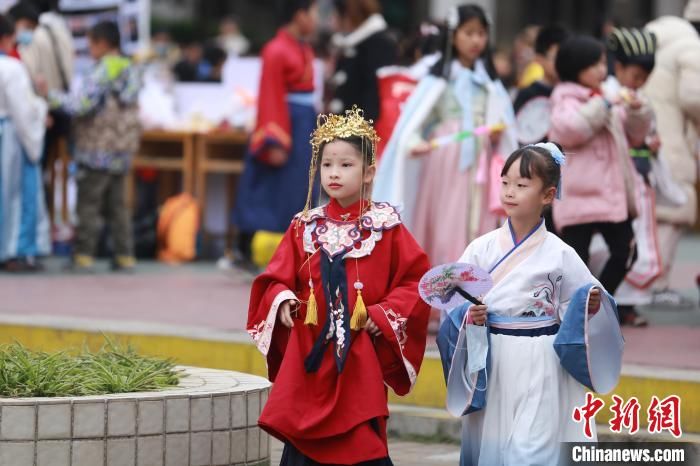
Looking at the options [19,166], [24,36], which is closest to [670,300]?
[19,166]

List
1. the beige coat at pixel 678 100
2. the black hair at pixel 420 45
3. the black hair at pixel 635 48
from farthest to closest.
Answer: the black hair at pixel 420 45 → the beige coat at pixel 678 100 → the black hair at pixel 635 48

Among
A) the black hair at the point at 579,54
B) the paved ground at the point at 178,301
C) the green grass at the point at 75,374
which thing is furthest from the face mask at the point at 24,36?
the green grass at the point at 75,374

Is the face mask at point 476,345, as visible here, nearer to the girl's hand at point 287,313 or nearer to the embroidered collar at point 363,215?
the embroidered collar at point 363,215

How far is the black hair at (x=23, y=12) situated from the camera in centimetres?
1316

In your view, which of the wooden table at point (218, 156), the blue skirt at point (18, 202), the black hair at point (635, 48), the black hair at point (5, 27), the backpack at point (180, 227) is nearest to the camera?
the black hair at point (635, 48)

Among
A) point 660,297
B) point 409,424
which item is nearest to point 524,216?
point 409,424

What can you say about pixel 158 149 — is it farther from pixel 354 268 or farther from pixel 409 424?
pixel 354 268

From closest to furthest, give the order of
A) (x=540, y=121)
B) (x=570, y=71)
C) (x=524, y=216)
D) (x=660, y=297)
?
(x=524, y=216)
(x=570, y=71)
(x=540, y=121)
(x=660, y=297)

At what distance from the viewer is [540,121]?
9352 millimetres

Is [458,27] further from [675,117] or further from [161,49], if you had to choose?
[161,49]

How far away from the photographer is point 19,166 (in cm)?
1237

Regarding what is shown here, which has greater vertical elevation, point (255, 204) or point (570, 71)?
point (570, 71)

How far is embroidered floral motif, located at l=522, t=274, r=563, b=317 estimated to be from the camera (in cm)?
548

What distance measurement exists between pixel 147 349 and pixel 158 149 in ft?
21.6
